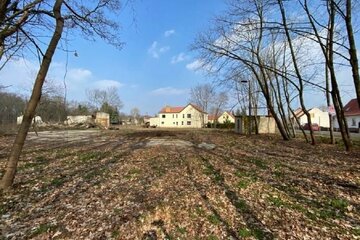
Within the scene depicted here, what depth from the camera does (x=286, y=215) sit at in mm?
4934

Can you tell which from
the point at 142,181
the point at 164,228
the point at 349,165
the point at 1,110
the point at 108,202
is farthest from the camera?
the point at 1,110

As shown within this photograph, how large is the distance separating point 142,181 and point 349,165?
675cm

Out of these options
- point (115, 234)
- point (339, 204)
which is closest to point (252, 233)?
point (115, 234)

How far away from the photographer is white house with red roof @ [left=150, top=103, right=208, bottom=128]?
278ft

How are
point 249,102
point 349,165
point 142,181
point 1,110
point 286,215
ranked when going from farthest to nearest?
point 1,110 → point 249,102 → point 349,165 → point 142,181 → point 286,215

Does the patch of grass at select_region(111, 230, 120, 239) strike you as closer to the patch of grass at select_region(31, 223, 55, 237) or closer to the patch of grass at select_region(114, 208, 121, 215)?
the patch of grass at select_region(114, 208, 121, 215)

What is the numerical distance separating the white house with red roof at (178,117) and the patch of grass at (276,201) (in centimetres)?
7640

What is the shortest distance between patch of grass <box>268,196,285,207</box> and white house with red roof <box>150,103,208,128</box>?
3008 inches

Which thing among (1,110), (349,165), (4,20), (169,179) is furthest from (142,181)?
(1,110)

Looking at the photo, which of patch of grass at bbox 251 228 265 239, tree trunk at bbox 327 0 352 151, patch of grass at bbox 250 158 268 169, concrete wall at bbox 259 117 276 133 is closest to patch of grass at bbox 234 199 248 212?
patch of grass at bbox 251 228 265 239

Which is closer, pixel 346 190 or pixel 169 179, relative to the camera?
pixel 346 190

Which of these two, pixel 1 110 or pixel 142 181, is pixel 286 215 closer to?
pixel 142 181

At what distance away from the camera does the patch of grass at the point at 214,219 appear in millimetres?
4680

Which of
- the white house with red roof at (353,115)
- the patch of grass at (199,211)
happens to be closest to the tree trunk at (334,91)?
the patch of grass at (199,211)
